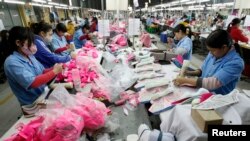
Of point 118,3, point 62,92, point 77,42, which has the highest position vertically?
point 118,3

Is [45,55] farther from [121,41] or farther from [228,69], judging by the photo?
[228,69]

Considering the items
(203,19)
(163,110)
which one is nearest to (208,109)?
(163,110)

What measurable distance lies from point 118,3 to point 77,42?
2.14 metres

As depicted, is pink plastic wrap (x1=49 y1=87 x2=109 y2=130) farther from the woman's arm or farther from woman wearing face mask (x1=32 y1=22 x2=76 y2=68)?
woman wearing face mask (x1=32 y1=22 x2=76 y2=68)

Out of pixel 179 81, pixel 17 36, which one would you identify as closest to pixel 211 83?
pixel 179 81

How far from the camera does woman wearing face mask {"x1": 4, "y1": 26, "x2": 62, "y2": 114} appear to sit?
175 cm

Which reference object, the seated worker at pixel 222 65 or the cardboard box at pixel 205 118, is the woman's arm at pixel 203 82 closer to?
the seated worker at pixel 222 65

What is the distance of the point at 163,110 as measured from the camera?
1.53 m

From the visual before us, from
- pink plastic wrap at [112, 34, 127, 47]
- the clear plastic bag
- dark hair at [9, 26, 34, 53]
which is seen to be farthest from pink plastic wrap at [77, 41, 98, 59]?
dark hair at [9, 26, 34, 53]

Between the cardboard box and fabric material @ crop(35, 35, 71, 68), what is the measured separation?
249cm

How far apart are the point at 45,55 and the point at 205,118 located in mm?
2675

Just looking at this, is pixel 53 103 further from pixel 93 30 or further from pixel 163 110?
pixel 93 30

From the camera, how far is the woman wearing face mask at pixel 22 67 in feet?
5.73

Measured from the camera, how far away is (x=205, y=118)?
0.96 meters
